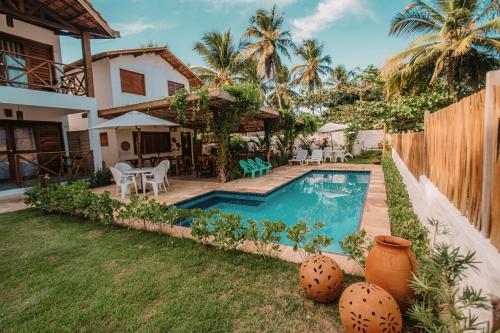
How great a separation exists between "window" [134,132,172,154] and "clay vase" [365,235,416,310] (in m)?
13.7

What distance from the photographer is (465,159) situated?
2.17m

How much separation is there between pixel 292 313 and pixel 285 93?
29.0 m

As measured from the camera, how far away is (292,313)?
2.49 meters

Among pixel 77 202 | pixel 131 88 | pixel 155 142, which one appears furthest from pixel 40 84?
pixel 77 202

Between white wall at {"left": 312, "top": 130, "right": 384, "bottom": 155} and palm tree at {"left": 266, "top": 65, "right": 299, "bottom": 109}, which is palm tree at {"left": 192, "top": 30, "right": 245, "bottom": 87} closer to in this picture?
palm tree at {"left": 266, "top": 65, "right": 299, "bottom": 109}

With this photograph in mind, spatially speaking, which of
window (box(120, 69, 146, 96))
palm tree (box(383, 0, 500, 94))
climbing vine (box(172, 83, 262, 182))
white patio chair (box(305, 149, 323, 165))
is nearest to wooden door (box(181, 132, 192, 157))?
window (box(120, 69, 146, 96))

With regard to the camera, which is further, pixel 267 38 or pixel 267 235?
pixel 267 38

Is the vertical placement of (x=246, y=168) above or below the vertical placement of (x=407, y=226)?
above

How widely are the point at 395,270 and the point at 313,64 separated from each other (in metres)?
29.0

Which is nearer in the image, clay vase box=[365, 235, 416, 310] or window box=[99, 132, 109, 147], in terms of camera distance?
clay vase box=[365, 235, 416, 310]

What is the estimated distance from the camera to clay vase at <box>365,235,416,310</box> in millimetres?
2291

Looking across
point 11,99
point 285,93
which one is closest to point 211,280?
point 11,99

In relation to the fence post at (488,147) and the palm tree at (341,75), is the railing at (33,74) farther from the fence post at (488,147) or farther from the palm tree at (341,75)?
the palm tree at (341,75)

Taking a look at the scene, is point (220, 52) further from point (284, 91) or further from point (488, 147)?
point (488, 147)
